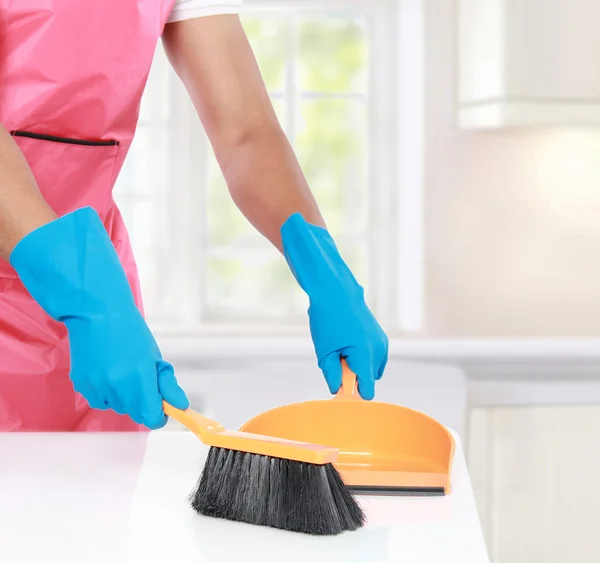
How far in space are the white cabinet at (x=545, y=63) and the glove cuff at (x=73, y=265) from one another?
1874mm

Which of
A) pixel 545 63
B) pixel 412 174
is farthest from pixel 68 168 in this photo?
pixel 412 174

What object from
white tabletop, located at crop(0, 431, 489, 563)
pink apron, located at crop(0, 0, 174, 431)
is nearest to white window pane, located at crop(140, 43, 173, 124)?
pink apron, located at crop(0, 0, 174, 431)

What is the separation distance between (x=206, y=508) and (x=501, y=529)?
96 cm

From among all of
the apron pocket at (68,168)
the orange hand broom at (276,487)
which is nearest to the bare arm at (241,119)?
the apron pocket at (68,168)

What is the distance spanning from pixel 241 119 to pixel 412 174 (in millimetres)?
1668

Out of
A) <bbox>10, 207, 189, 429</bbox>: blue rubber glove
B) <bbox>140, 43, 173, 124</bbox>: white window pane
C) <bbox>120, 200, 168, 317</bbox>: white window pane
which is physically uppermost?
<bbox>140, 43, 173, 124</bbox>: white window pane

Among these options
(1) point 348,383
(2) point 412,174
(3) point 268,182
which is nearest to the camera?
(1) point 348,383

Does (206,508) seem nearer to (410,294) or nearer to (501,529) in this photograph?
(501,529)

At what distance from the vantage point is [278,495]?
2.26 feet

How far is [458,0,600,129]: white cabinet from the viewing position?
8.05 feet

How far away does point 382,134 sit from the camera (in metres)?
2.97

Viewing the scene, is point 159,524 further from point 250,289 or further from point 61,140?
point 250,289

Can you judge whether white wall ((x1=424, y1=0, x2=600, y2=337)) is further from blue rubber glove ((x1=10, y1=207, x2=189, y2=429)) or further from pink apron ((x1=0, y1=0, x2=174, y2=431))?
blue rubber glove ((x1=10, y1=207, x2=189, y2=429))

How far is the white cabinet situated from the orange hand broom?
197cm
